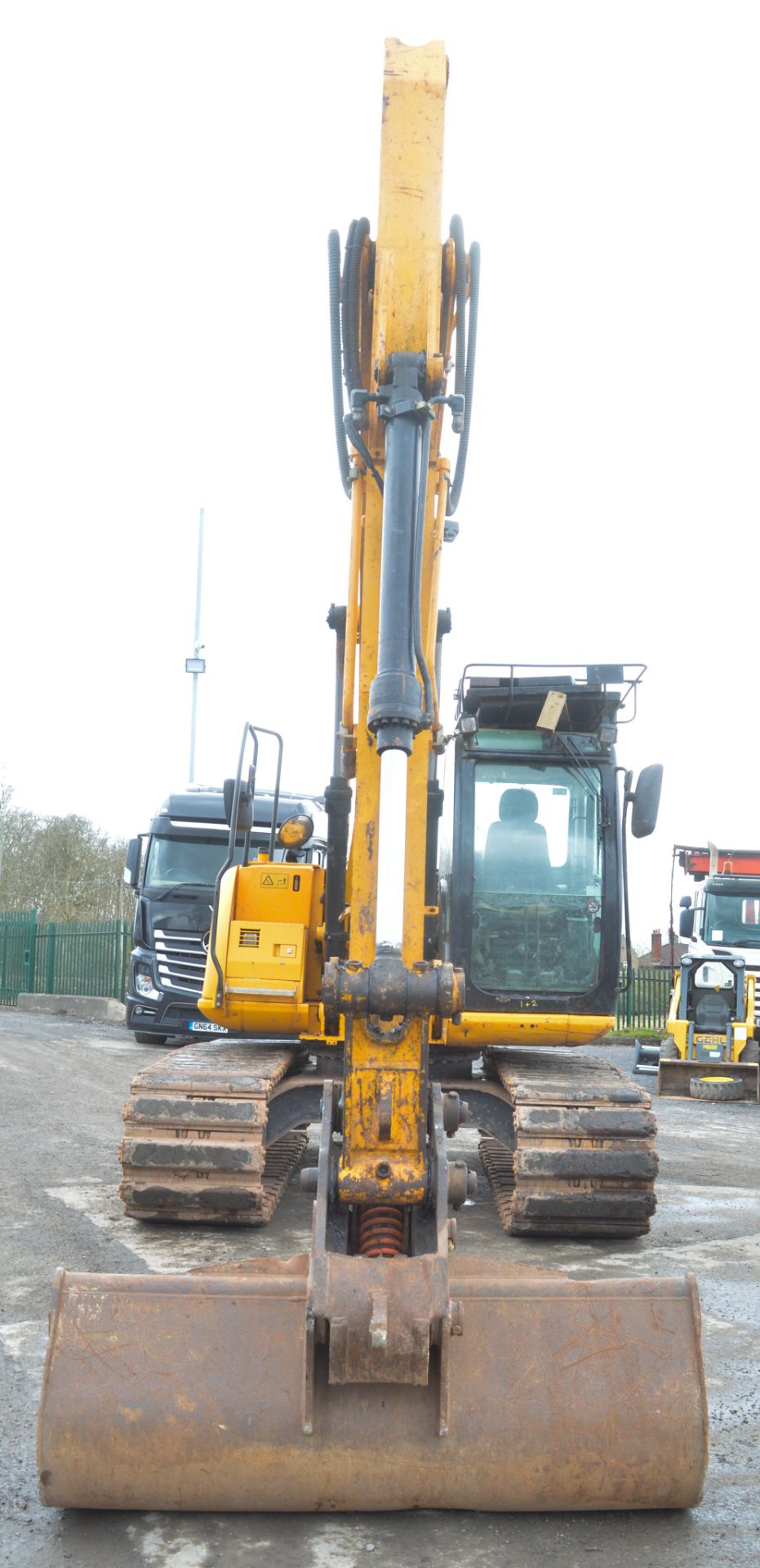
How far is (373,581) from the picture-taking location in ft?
18.2

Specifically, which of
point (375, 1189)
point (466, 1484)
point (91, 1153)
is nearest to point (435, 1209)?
point (375, 1189)

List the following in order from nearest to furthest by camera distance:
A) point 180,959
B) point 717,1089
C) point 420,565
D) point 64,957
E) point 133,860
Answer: point 420,565
point 717,1089
point 180,959
point 133,860
point 64,957

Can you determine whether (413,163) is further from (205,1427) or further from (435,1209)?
(205,1427)

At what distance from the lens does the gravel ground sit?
3340 millimetres

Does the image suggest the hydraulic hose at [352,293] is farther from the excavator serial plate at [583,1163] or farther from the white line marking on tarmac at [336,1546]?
the white line marking on tarmac at [336,1546]

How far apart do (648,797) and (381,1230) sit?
3.48 m

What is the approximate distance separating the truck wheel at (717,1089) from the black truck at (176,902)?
17.2 feet

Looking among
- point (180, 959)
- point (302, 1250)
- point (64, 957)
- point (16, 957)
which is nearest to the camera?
point (302, 1250)

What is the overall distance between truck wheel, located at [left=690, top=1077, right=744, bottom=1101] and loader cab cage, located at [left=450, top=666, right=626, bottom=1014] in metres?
8.50

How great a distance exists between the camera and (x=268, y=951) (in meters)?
7.00

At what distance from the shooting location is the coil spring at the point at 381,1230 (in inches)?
152

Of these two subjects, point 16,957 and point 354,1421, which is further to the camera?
point 16,957

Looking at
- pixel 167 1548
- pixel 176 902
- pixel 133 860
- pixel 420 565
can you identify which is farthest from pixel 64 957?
pixel 167 1548

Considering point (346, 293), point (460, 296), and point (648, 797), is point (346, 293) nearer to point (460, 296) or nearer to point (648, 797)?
point (460, 296)
